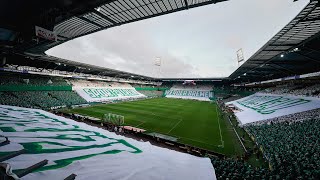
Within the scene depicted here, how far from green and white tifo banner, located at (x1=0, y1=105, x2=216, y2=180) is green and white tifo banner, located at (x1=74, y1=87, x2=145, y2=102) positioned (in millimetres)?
41286

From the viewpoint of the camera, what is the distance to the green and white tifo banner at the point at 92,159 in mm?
8039

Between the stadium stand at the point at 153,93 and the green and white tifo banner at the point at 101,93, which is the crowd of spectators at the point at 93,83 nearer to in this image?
the green and white tifo banner at the point at 101,93

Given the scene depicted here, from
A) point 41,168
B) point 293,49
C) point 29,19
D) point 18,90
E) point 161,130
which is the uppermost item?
point 293,49

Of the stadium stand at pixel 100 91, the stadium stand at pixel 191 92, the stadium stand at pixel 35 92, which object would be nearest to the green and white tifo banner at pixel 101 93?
the stadium stand at pixel 100 91

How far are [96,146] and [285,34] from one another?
61.1 feet

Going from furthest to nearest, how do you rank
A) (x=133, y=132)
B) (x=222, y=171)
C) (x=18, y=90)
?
(x=18, y=90) < (x=133, y=132) < (x=222, y=171)

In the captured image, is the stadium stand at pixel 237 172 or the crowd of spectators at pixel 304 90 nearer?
the stadium stand at pixel 237 172

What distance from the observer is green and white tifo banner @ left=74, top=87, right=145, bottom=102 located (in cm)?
5408

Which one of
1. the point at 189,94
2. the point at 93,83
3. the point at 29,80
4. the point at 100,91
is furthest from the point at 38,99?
the point at 189,94

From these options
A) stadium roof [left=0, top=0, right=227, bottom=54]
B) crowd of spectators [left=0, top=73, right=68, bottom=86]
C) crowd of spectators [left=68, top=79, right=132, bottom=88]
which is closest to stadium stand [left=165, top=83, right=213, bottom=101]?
crowd of spectators [left=68, top=79, right=132, bottom=88]

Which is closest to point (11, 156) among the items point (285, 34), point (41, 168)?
point (41, 168)

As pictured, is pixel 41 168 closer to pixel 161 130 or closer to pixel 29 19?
pixel 29 19

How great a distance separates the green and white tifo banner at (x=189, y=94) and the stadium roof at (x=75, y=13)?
2845 inches

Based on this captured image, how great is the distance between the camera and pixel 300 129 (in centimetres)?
1972
